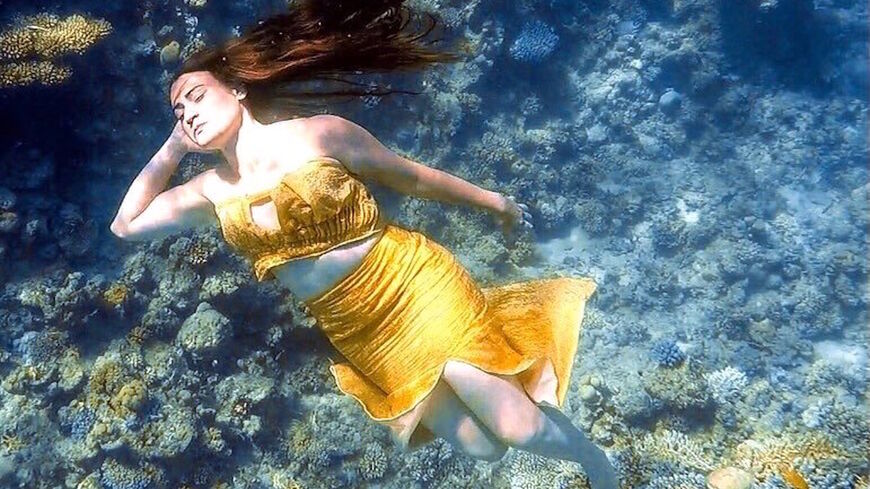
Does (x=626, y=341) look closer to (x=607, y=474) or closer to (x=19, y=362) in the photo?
(x=607, y=474)

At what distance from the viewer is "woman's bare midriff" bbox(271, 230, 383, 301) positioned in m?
2.67

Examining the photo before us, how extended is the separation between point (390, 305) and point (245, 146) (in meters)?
0.98

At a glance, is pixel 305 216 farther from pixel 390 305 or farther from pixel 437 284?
pixel 437 284

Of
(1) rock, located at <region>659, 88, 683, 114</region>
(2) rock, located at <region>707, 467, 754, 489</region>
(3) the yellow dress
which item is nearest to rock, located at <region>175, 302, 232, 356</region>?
(3) the yellow dress

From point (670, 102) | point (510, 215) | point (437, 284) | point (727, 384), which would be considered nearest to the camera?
point (437, 284)

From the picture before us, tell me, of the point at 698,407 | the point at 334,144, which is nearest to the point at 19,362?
the point at 334,144

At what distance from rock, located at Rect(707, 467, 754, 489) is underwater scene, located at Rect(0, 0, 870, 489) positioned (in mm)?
18

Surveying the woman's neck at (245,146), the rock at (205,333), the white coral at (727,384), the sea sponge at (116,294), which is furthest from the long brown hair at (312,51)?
the white coral at (727,384)

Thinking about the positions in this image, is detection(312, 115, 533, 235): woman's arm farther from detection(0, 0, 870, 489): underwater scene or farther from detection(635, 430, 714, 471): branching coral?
detection(635, 430, 714, 471): branching coral

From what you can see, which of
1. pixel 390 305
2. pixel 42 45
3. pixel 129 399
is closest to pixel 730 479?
pixel 390 305

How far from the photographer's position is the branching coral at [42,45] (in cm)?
602

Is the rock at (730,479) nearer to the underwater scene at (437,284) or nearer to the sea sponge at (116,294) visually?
the underwater scene at (437,284)

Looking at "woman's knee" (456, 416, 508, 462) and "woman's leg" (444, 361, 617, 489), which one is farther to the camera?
"woman's knee" (456, 416, 508, 462)

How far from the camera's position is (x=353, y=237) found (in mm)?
2691
